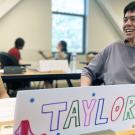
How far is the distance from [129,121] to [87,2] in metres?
6.51

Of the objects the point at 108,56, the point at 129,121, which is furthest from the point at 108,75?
the point at 129,121

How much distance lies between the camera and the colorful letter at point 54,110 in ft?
2.49

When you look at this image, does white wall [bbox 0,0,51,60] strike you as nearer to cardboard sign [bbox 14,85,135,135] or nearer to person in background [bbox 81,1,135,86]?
person in background [bbox 81,1,135,86]

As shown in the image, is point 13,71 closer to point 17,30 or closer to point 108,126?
point 108,126

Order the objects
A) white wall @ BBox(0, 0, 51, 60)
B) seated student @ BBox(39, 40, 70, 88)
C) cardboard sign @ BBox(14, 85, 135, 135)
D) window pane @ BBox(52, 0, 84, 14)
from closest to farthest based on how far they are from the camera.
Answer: cardboard sign @ BBox(14, 85, 135, 135) < seated student @ BBox(39, 40, 70, 88) < white wall @ BBox(0, 0, 51, 60) < window pane @ BBox(52, 0, 84, 14)

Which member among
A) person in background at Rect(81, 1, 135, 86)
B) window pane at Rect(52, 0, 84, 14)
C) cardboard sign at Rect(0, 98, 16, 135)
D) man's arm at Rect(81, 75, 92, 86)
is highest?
window pane at Rect(52, 0, 84, 14)

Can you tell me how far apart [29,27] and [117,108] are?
5.57m

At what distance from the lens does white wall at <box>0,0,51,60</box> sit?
5973 mm

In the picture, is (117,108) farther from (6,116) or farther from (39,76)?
(39,76)

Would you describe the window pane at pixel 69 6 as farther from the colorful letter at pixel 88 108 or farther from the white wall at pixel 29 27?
the colorful letter at pixel 88 108

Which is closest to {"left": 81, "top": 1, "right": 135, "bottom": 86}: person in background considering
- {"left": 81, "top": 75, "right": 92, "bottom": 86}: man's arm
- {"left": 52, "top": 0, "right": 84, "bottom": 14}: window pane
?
{"left": 81, "top": 75, "right": 92, "bottom": 86}: man's arm

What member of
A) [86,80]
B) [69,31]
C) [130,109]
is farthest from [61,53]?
[130,109]

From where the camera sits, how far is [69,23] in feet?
23.1

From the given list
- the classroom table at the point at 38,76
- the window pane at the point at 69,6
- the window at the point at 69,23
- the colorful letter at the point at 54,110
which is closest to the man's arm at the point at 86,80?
the colorful letter at the point at 54,110
